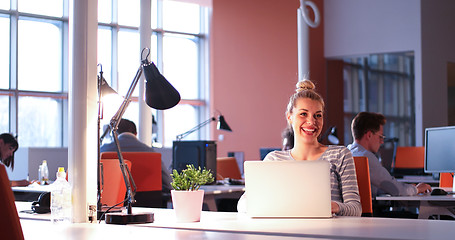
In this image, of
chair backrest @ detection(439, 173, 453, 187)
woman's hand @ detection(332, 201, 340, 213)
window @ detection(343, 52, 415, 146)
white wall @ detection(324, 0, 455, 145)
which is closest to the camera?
woman's hand @ detection(332, 201, 340, 213)

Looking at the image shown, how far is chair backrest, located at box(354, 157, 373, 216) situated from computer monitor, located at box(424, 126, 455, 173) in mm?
1286

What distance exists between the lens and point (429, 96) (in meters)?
10.6

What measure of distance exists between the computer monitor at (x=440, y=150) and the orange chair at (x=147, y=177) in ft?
6.51

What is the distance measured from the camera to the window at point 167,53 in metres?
11.5

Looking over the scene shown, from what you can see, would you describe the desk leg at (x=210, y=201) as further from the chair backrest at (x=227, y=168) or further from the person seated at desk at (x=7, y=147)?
the person seated at desk at (x=7, y=147)

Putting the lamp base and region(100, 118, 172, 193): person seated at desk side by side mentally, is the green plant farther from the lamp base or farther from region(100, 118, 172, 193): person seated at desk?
region(100, 118, 172, 193): person seated at desk

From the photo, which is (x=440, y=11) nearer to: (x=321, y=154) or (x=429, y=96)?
(x=429, y=96)

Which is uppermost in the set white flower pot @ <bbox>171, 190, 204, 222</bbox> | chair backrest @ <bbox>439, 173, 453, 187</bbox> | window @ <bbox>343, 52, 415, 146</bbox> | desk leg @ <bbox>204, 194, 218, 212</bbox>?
window @ <bbox>343, 52, 415, 146</bbox>

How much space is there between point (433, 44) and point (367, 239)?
384 inches

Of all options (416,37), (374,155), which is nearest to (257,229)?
(374,155)

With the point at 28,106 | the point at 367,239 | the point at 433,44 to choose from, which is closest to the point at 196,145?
the point at 367,239

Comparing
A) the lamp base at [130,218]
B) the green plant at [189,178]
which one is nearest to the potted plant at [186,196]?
the green plant at [189,178]

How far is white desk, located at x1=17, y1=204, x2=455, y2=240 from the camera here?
1.72 m

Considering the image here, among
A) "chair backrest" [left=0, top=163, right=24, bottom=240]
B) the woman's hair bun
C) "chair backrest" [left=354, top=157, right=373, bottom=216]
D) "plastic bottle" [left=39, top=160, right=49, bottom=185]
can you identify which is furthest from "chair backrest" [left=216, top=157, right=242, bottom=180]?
"chair backrest" [left=0, top=163, right=24, bottom=240]
